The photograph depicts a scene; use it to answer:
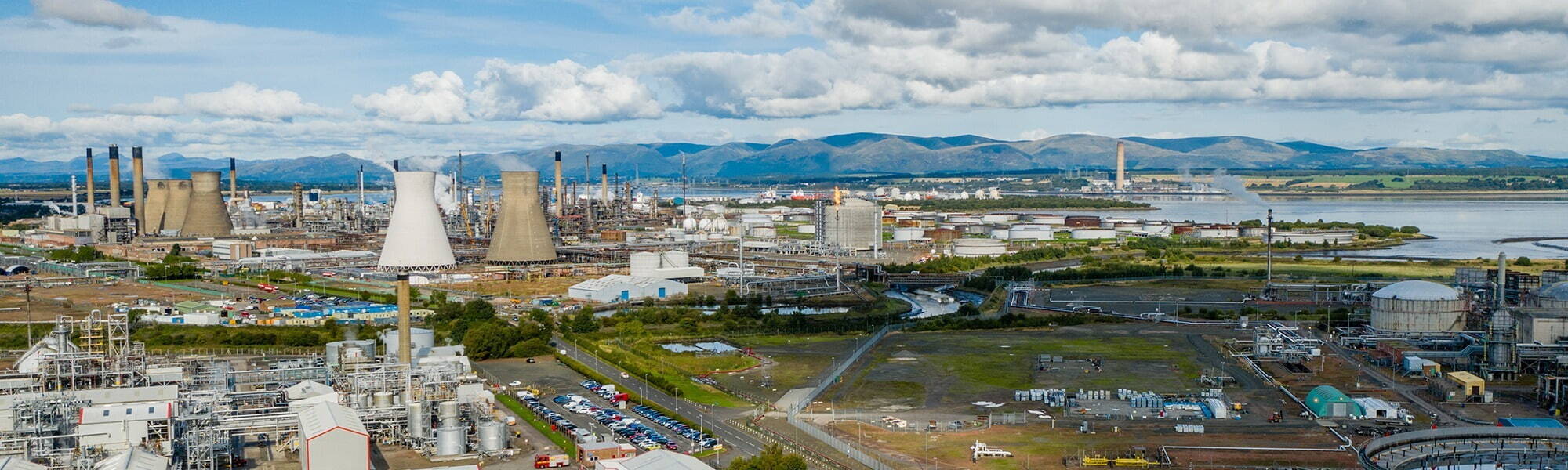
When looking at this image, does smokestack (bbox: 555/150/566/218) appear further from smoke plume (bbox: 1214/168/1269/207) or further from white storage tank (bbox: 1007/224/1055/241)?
smoke plume (bbox: 1214/168/1269/207)

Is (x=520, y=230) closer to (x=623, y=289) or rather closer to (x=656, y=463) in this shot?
(x=623, y=289)

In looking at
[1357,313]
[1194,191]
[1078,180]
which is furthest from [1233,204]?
[1357,313]

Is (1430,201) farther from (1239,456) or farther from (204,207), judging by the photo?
(1239,456)

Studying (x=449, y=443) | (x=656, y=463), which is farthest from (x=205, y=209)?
(x=656, y=463)

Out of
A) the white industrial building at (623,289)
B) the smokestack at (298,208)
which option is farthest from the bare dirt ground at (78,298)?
the smokestack at (298,208)

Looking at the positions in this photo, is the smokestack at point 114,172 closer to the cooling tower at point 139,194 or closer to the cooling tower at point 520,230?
the cooling tower at point 139,194

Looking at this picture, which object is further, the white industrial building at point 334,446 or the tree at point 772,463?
the white industrial building at point 334,446
